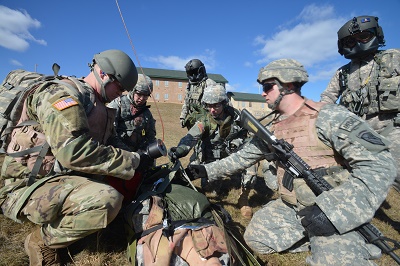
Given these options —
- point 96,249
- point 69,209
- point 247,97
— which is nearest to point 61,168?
point 69,209

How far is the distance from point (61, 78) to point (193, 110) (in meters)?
3.90

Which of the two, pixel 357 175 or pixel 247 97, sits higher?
pixel 247 97

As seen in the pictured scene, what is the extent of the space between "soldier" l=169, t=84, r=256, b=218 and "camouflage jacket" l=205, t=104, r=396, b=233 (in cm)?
225

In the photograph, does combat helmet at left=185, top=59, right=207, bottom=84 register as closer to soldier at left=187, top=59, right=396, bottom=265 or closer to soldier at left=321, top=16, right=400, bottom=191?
A: soldier at left=321, top=16, right=400, bottom=191

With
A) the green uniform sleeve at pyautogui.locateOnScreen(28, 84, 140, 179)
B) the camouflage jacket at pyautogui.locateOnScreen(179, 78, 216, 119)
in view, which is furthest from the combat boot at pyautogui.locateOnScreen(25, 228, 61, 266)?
the camouflage jacket at pyautogui.locateOnScreen(179, 78, 216, 119)

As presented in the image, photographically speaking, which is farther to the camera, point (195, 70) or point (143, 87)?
point (195, 70)

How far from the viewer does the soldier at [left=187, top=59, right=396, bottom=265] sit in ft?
6.89

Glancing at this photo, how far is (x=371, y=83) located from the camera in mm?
3979

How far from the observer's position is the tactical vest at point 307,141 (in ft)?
8.18

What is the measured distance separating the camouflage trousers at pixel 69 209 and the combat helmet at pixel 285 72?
211 cm

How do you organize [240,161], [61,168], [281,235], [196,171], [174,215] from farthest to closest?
[196,171]
[240,161]
[281,235]
[61,168]
[174,215]

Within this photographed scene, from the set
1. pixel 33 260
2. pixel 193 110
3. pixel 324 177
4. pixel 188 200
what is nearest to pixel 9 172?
pixel 33 260

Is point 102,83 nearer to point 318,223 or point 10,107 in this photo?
point 10,107

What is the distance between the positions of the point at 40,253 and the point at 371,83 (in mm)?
5161
